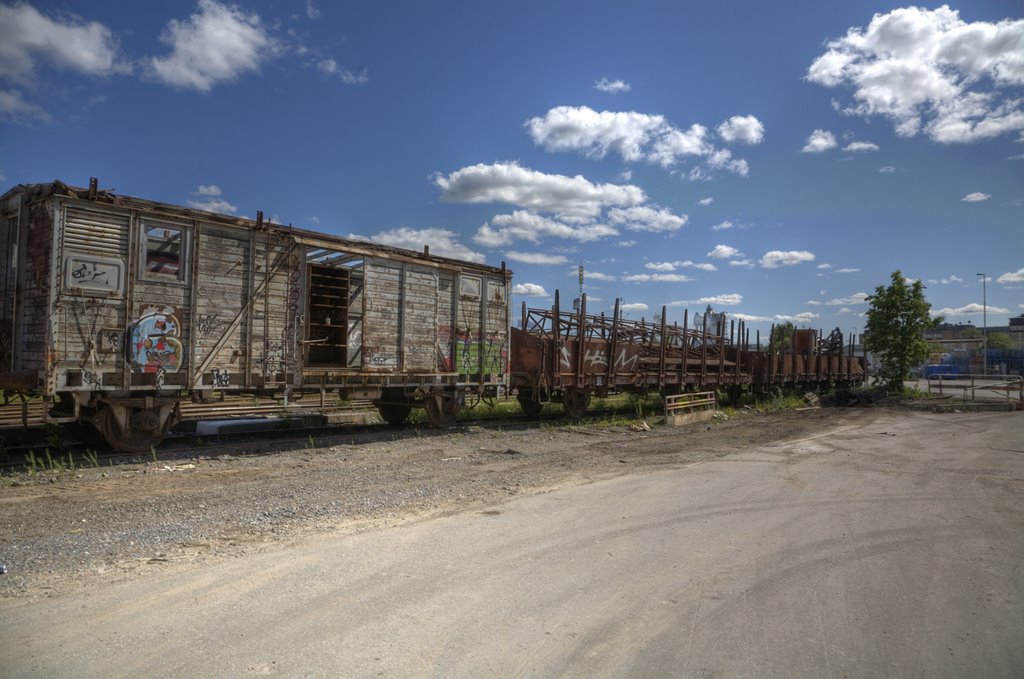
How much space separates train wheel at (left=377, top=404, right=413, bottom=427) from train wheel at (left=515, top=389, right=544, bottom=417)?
12.2ft

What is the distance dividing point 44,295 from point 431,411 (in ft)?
25.0

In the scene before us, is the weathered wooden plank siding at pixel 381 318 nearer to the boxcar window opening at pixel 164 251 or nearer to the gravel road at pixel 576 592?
the boxcar window opening at pixel 164 251

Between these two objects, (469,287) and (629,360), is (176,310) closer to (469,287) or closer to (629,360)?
(469,287)

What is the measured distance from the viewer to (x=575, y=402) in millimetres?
18266

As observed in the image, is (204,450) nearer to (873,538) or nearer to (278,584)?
(278,584)

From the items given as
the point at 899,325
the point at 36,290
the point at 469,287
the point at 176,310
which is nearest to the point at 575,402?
the point at 469,287

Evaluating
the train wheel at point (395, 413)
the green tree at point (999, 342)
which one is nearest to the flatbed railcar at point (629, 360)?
the train wheel at point (395, 413)

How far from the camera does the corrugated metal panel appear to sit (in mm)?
9026

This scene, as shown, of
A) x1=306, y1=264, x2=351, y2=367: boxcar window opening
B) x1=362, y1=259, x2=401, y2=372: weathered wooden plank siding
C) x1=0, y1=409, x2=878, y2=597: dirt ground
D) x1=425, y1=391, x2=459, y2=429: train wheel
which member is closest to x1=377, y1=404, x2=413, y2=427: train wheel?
x1=425, y1=391, x2=459, y2=429: train wheel

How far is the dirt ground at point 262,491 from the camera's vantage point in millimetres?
5230

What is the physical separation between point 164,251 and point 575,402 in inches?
456

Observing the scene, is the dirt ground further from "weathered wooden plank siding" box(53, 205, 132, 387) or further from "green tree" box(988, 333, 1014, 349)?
"green tree" box(988, 333, 1014, 349)

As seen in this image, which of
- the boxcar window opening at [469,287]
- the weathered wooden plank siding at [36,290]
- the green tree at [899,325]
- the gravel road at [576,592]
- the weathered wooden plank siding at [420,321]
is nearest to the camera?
the gravel road at [576,592]

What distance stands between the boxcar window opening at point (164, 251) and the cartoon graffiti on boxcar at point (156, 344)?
0.64 meters
